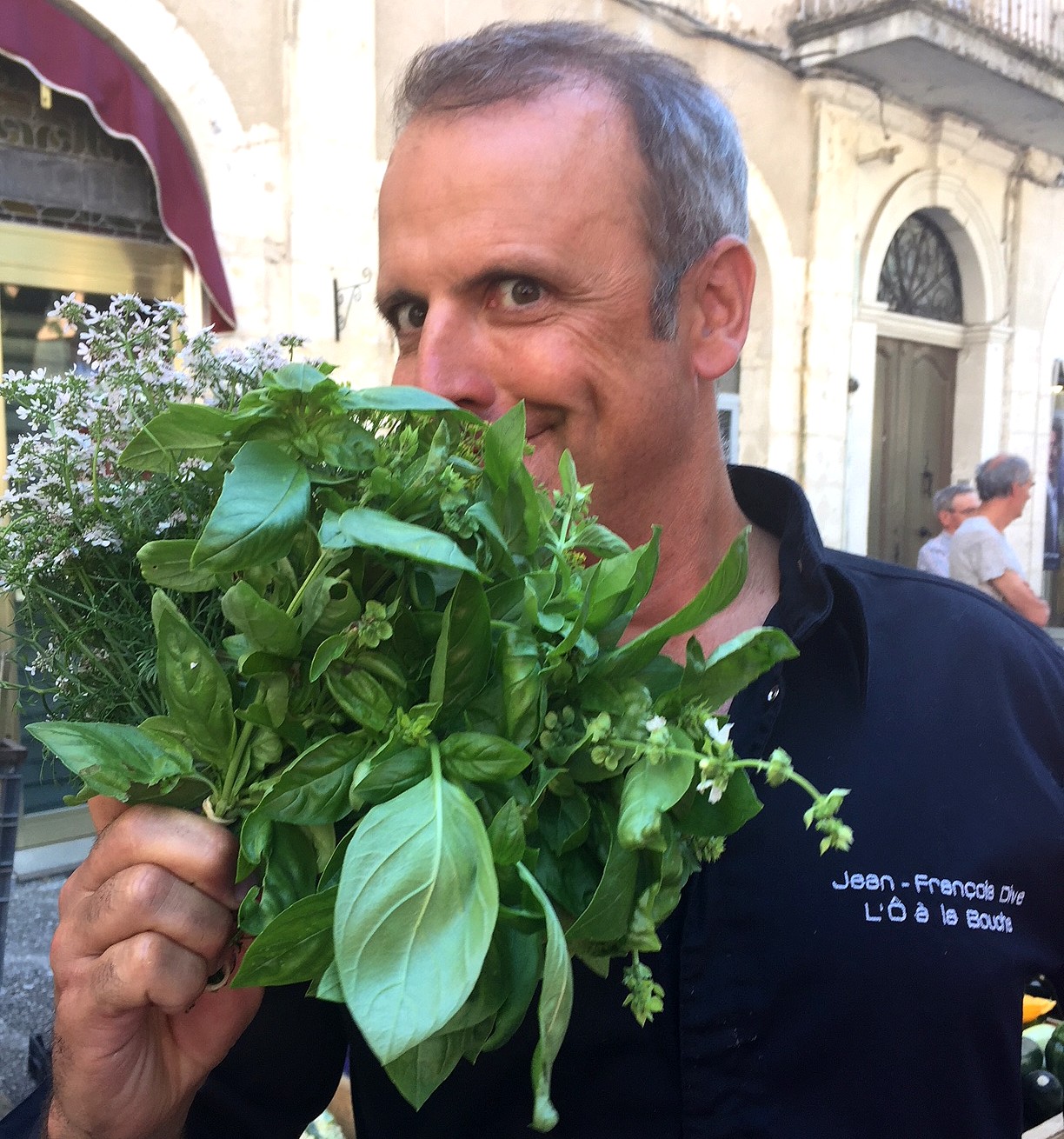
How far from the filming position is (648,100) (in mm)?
1341

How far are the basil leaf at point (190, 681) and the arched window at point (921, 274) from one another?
8872 mm

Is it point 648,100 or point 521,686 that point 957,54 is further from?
point 521,686

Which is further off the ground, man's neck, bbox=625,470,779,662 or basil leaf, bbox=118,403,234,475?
basil leaf, bbox=118,403,234,475

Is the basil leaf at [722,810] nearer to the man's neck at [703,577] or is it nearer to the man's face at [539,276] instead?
the man's face at [539,276]

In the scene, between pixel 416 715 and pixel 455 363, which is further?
pixel 455 363

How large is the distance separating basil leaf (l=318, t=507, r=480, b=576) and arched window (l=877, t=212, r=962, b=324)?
8852 millimetres

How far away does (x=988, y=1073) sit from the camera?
116cm

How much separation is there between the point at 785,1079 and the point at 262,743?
75 centimetres

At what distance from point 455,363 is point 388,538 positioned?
24.1 inches

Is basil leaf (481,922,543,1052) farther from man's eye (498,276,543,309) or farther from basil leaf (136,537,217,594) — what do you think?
man's eye (498,276,543,309)

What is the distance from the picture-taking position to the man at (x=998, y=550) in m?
5.13

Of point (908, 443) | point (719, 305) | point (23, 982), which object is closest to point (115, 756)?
point (719, 305)

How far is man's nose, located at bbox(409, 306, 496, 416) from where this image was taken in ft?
3.77

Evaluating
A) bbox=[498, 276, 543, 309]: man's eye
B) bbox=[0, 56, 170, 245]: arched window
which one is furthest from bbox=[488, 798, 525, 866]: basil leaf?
bbox=[0, 56, 170, 245]: arched window
